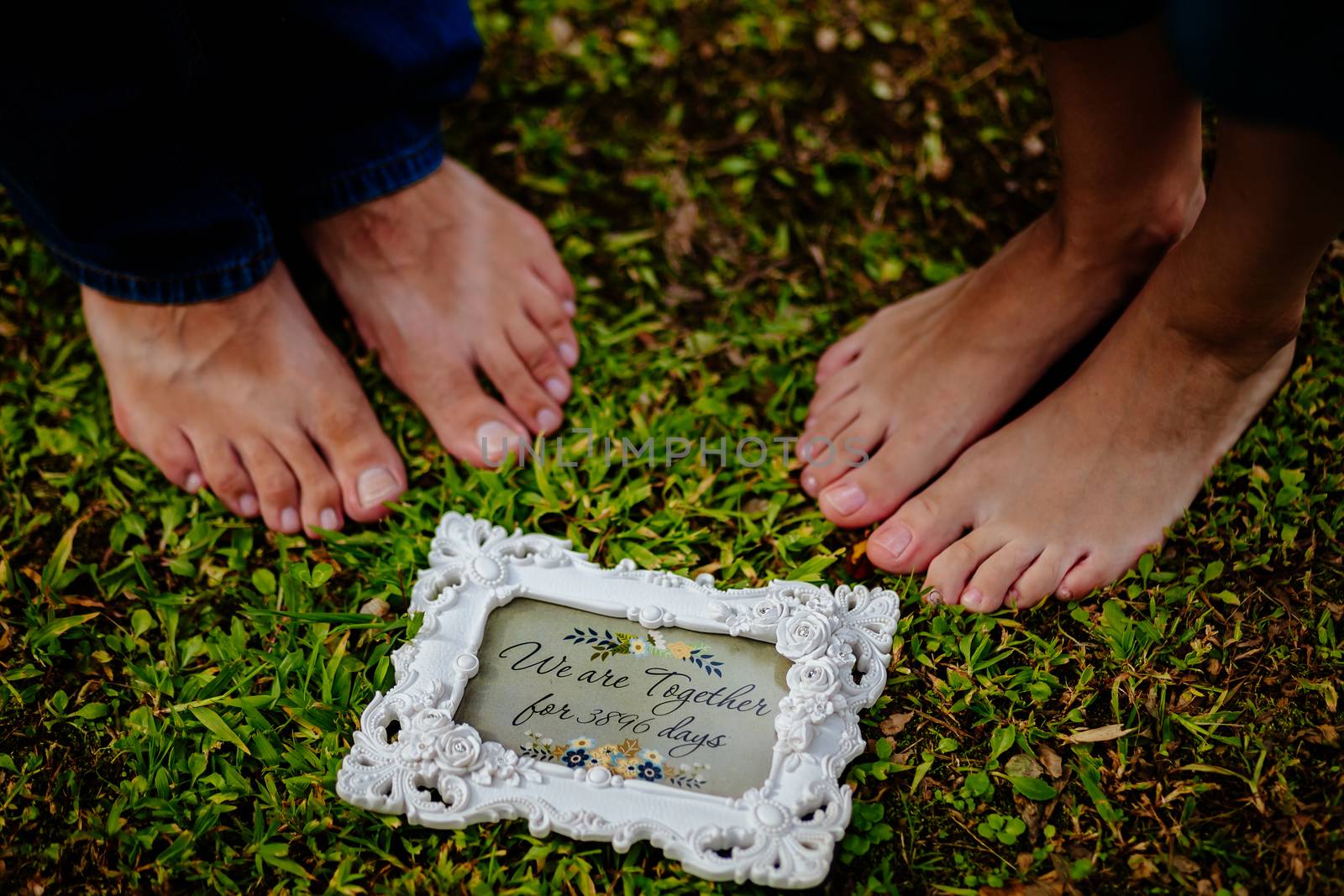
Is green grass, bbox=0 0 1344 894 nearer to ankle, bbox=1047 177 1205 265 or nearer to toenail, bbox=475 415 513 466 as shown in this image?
toenail, bbox=475 415 513 466

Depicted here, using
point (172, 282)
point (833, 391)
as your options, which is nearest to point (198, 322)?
point (172, 282)

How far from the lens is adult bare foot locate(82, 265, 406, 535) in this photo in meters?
2.08

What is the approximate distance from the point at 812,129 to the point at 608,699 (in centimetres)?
187

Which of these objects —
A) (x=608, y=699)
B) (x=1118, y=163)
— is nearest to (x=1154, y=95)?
(x=1118, y=163)

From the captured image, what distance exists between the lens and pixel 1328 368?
2.10 meters

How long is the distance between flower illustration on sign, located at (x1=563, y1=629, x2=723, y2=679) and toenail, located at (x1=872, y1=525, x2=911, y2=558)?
44cm

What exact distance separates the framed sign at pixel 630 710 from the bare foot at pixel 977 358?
28cm

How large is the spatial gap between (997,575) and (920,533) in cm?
17

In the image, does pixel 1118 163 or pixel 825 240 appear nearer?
pixel 1118 163

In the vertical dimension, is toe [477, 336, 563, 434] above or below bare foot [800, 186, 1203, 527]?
below

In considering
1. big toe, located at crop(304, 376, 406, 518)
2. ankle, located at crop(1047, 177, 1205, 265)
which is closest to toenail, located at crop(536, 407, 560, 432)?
big toe, located at crop(304, 376, 406, 518)

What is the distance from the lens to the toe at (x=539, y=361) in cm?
225

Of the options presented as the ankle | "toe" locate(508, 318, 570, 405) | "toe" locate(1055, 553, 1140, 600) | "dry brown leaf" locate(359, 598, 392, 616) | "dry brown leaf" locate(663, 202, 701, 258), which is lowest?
"dry brown leaf" locate(359, 598, 392, 616)

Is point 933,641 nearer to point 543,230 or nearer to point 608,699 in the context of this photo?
point 608,699
